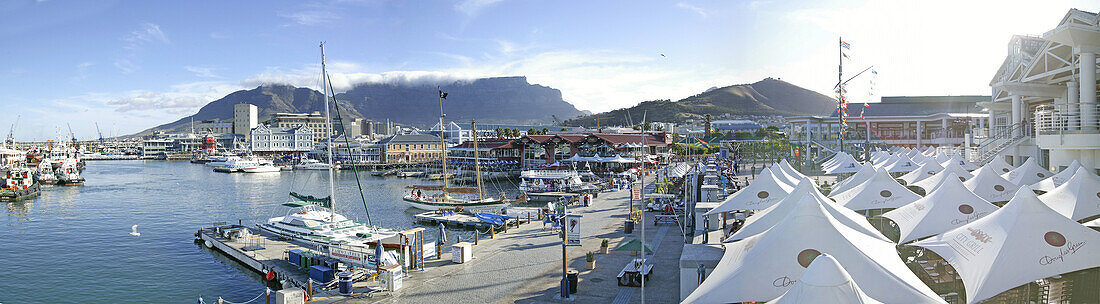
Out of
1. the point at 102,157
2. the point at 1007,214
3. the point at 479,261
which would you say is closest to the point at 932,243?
the point at 1007,214

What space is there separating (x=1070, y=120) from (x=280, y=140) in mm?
147619

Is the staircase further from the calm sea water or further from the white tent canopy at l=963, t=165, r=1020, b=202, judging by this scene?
the calm sea water

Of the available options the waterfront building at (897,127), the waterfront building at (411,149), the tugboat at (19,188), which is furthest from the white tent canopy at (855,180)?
the waterfront building at (411,149)

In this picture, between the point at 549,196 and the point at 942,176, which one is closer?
the point at 942,176

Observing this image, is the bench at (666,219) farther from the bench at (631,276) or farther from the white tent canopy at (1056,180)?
the white tent canopy at (1056,180)

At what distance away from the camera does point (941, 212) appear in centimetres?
1364

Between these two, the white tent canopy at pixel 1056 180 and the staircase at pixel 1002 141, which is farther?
the staircase at pixel 1002 141

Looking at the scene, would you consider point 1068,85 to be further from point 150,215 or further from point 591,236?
point 150,215

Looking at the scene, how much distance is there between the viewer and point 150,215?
132 ft

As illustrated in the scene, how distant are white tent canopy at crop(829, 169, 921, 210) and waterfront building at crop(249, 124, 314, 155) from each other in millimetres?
141836

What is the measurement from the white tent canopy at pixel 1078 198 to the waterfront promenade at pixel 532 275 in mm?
8660

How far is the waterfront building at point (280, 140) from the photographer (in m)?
141

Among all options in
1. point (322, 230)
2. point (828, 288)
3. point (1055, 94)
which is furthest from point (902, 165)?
point (828, 288)

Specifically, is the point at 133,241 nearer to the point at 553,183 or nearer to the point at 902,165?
the point at 553,183
